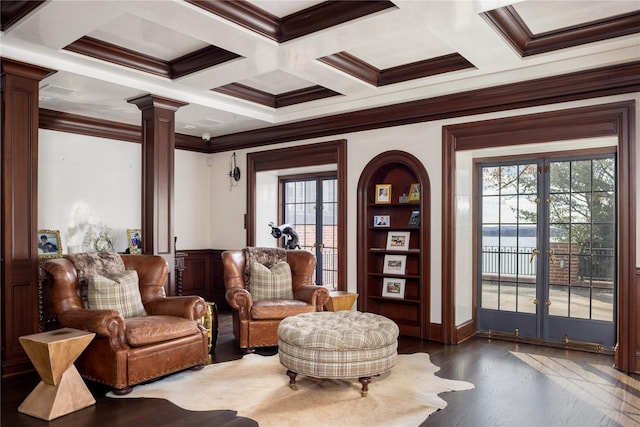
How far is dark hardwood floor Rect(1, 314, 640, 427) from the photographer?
3.26 meters

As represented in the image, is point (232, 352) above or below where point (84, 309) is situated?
below

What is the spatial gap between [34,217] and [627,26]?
5.18m

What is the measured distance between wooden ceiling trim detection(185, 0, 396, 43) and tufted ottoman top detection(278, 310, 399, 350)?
234 cm

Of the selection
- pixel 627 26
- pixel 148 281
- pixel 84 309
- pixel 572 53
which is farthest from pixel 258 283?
pixel 627 26

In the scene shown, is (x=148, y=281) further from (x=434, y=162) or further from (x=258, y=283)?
(x=434, y=162)

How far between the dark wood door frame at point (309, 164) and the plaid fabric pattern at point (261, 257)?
0.90m

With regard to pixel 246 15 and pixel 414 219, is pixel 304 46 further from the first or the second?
pixel 414 219

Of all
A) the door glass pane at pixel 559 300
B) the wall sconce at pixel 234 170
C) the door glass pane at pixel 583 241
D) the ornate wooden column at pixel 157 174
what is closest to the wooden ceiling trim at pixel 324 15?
the ornate wooden column at pixel 157 174

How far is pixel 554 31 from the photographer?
410cm

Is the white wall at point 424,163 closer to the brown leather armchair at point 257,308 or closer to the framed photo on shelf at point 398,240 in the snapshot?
the framed photo on shelf at point 398,240

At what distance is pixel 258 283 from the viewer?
5.43 m

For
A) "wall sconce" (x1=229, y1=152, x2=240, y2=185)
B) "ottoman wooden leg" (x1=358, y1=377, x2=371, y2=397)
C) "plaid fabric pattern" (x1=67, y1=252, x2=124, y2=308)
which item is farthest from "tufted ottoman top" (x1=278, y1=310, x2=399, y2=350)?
"wall sconce" (x1=229, y1=152, x2=240, y2=185)

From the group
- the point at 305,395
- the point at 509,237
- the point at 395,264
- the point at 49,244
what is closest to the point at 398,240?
the point at 395,264

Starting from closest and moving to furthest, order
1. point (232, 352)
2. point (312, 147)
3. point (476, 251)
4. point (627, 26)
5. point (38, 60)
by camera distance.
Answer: point (627, 26)
point (38, 60)
point (232, 352)
point (476, 251)
point (312, 147)
